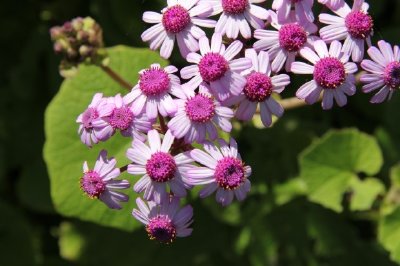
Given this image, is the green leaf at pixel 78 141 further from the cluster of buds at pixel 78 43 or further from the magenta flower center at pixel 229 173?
the magenta flower center at pixel 229 173

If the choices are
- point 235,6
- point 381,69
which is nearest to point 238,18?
point 235,6

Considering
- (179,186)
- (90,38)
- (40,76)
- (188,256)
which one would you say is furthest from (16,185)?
(179,186)

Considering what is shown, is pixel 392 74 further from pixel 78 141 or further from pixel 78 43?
pixel 78 141

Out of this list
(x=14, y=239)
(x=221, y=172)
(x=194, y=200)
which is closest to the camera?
(x=221, y=172)

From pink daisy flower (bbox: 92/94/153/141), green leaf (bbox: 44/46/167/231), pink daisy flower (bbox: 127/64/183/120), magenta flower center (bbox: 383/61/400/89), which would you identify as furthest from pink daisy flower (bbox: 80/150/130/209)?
magenta flower center (bbox: 383/61/400/89)

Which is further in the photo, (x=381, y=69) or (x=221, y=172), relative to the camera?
(x=381, y=69)

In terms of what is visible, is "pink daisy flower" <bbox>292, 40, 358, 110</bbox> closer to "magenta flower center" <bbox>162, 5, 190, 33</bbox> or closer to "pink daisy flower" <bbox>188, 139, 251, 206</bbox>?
"pink daisy flower" <bbox>188, 139, 251, 206</bbox>

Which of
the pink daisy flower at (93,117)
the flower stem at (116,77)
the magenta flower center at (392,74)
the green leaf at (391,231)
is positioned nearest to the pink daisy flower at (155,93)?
the pink daisy flower at (93,117)

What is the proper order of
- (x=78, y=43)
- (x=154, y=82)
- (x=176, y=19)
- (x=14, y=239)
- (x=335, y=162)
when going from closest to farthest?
(x=154, y=82) < (x=176, y=19) < (x=78, y=43) < (x=335, y=162) < (x=14, y=239)
